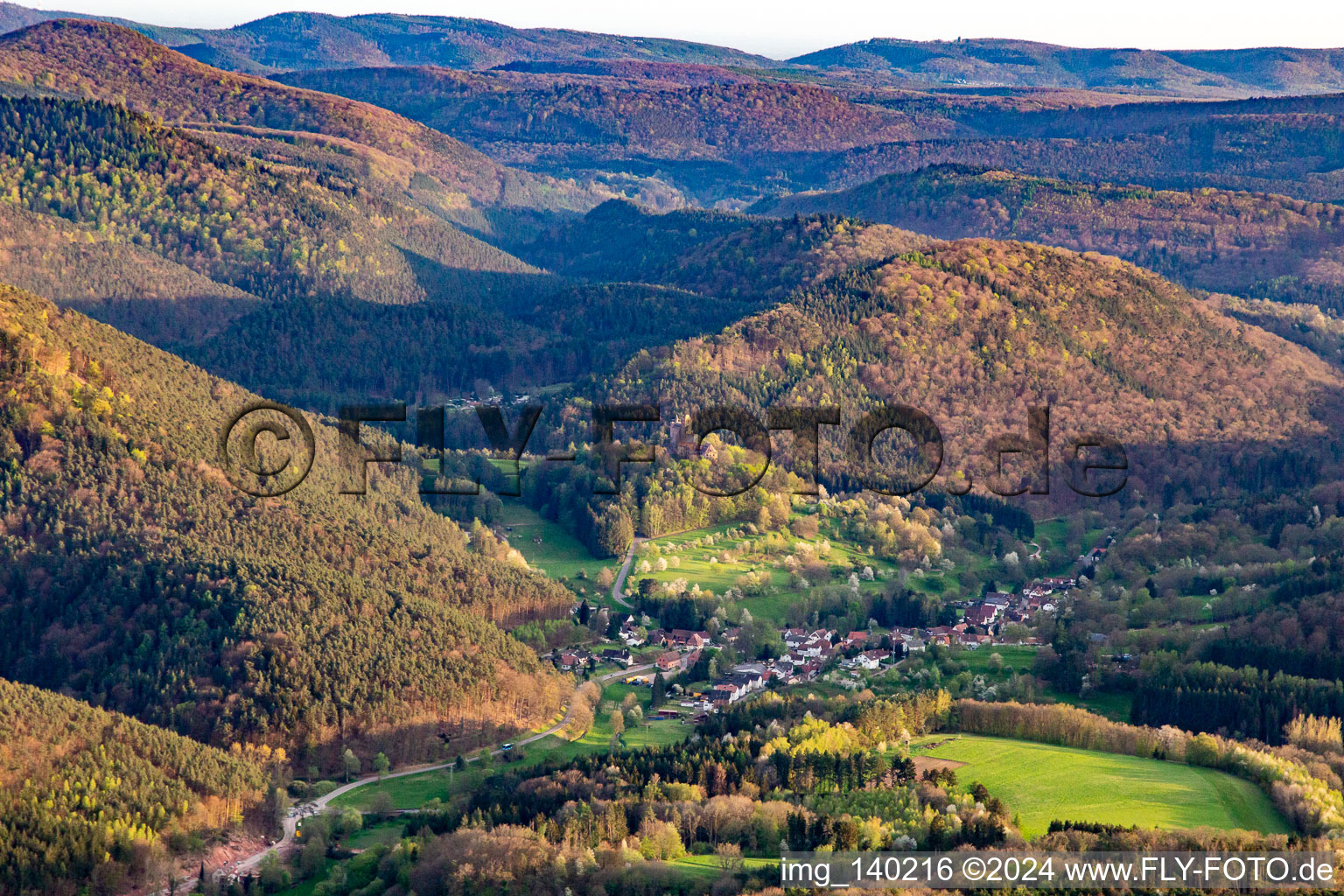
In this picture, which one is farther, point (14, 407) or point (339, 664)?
point (14, 407)

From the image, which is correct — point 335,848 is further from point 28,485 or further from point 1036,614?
point 1036,614

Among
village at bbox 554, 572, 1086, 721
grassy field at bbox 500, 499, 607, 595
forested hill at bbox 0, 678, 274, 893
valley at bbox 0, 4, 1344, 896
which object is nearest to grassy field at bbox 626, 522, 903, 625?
valley at bbox 0, 4, 1344, 896

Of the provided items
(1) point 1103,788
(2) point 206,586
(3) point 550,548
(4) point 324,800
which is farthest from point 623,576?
(1) point 1103,788

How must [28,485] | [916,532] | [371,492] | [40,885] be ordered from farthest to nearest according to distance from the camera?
1. [916,532]
2. [371,492]
3. [28,485]
4. [40,885]

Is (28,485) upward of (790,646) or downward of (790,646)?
upward

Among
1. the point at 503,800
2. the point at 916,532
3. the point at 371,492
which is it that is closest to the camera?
the point at 503,800

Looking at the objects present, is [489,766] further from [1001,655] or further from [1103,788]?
[1001,655]

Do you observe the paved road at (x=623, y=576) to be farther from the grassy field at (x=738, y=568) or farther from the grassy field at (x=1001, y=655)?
the grassy field at (x=1001, y=655)

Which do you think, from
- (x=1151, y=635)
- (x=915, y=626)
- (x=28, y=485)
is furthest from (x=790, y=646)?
(x=28, y=485)
